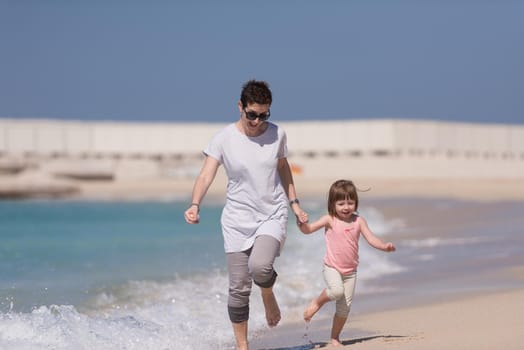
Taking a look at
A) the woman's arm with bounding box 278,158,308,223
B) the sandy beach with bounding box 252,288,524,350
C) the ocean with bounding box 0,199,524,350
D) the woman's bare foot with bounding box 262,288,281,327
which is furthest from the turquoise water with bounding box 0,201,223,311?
the woman's arm with bounding box 278,158,308,223

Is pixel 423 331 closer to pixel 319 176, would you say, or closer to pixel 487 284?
pixel 487 284

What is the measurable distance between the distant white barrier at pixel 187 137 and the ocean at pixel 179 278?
37691mm

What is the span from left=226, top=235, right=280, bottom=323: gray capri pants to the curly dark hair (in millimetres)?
801

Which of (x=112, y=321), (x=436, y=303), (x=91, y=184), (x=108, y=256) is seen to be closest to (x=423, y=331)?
(x=436, y=303)

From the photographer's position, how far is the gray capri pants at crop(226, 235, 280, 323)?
569 centimetres

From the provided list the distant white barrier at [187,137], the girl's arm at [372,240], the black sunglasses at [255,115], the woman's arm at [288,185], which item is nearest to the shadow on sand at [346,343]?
the girl's arm at [372,240]

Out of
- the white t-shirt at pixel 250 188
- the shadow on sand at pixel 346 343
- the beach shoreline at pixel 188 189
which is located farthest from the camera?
the beach shoreline at pixel 188 189

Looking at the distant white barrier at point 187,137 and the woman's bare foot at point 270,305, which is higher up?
the woman's bare foot at point 270,305

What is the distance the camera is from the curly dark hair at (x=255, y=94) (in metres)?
5.73

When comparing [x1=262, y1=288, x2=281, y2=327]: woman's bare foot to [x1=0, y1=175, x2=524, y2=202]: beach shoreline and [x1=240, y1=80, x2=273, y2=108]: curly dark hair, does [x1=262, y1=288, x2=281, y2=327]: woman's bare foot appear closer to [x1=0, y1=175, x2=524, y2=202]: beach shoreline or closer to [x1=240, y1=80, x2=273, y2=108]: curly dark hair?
[x1=240, y1=80, x2=273, y2=108]: curly dark hair

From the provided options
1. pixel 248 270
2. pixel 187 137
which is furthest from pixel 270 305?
pixel 187 137

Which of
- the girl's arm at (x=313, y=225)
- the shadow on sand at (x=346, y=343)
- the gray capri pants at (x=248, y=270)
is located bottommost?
the shadow on sand at (x=346, y=343)

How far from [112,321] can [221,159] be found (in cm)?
183

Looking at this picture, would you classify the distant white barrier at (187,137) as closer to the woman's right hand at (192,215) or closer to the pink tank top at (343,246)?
the pink tank top at (343,246)
